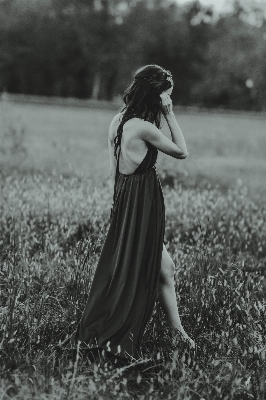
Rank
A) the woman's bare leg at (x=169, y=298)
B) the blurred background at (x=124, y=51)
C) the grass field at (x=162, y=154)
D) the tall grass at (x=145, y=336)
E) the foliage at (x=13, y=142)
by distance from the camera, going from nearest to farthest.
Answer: the tall grass at (x=145, y=336) → the woman's bare leg at (x=169, y=298) → the grass field at (x=162, y=154) → the foliage at (x=13, y=142) → the blurred background at (x=124, y=51)

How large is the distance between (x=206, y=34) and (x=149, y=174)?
7252cm

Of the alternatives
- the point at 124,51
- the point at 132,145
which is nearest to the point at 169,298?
the point at 132,145

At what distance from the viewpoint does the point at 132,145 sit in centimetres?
373

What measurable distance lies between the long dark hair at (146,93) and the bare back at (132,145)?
0.22ft

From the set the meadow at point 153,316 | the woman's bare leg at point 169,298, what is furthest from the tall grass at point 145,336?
the woman's bare leg at point 169,298

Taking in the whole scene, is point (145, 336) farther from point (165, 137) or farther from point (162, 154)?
point (162, 154)

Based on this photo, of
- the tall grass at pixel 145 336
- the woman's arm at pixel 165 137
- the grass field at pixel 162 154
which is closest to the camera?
the tall grass at pixel 145 336

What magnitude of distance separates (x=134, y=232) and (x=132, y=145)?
2.04 ft

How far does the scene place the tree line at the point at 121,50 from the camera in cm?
6366

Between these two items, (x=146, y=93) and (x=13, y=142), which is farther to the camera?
(x=13, y=142)

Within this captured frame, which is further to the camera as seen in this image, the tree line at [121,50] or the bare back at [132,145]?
the tree line at [121,50]

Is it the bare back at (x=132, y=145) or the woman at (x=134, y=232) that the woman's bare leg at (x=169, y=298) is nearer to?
the woman at (x=134, y=232)

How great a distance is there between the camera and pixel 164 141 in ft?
12.2

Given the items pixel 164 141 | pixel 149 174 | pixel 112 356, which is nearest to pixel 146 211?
pixel 149 174
